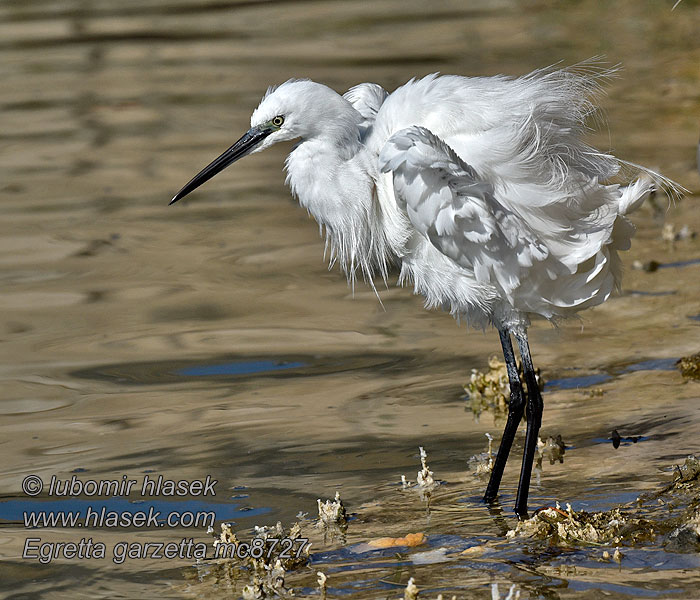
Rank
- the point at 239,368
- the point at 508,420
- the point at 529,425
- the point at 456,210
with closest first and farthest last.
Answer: the point at 456,210, the point at 529,425, the point at 508,420, the point at 239,368

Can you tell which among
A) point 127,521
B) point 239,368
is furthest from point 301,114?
point 239,368

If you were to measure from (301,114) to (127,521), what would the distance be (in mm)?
1647

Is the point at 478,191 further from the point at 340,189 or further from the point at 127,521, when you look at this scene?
the point at 127,521

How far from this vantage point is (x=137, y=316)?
652 cm

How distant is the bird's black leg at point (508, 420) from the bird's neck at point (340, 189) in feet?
1.98

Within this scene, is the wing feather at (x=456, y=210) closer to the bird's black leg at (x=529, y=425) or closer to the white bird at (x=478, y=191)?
the white bird at (x=478, y=191)

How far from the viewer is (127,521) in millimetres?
4293

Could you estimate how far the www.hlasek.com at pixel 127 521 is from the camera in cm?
384

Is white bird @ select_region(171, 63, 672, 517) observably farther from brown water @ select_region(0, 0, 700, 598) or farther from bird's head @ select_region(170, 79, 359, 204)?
brown water @ select_region(0, 0, 700, 598)

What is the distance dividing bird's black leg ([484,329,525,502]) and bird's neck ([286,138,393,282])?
60 centimetres

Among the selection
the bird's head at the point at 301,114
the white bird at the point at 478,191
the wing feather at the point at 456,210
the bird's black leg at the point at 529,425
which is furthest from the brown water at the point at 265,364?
the bird's head at the point at 301,114

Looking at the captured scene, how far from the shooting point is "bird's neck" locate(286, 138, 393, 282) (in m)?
4.13

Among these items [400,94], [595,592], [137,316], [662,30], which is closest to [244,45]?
[662,30]

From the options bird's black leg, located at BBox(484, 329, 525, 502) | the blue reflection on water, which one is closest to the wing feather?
bird's black leg, located at BBox(484, 329, 525, 502)
